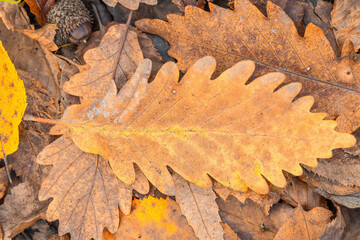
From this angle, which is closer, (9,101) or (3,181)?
(9,101)

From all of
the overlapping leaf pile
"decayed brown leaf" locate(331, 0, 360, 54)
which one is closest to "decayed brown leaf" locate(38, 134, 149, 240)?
the overlapping leaf pile

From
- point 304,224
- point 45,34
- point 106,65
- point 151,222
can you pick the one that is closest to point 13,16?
point 45,34

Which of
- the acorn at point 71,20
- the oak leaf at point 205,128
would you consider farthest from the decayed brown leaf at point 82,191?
the acorn at point 71,20

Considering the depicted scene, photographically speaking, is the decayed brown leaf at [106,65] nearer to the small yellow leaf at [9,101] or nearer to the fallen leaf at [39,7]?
the small yellow leaf at [9,101]

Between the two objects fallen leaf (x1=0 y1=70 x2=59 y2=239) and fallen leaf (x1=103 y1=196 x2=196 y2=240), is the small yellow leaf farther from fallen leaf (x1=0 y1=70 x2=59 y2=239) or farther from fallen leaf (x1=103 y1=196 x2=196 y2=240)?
fallen leaf (x1=103 y1=196 x2=196 y2=240)

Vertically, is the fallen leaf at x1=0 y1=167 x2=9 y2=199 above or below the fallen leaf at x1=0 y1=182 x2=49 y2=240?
above

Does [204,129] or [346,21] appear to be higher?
[346,21]

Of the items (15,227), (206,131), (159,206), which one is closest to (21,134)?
(15,227)

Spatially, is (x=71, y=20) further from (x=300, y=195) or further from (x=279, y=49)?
(x=300, y=195)
